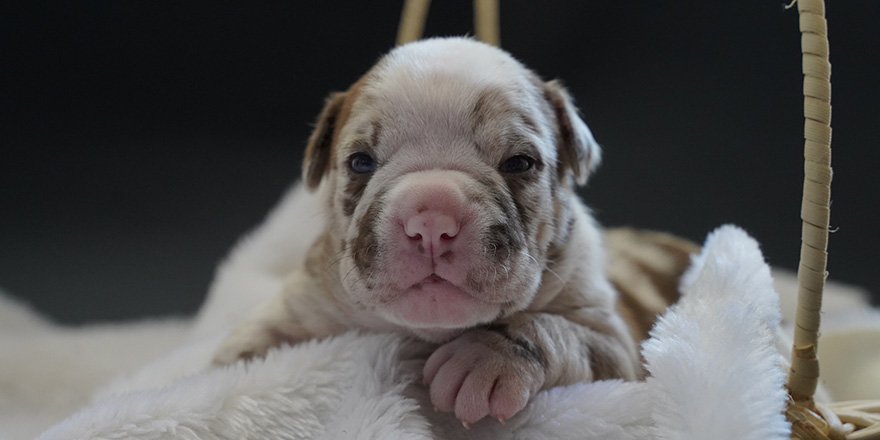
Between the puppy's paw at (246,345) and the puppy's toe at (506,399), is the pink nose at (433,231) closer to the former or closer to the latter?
the puppy's toe at (506,399)

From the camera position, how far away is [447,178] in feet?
4.50

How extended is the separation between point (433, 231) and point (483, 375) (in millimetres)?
279

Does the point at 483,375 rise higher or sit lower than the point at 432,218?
lower

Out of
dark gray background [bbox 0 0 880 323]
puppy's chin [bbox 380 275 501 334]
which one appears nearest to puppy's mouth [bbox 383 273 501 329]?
puppy's chin [bbox 380 275 501 334]

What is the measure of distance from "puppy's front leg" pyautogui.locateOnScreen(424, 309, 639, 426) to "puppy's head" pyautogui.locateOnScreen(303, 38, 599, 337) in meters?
0.07

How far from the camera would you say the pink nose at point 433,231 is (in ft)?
4.19

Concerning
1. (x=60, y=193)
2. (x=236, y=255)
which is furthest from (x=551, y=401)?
(x=60, y=193)

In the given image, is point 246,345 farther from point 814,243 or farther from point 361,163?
point 814,243

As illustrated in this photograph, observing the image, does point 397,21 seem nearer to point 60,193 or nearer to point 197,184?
point 197,184

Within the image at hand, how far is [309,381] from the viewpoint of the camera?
140 cm

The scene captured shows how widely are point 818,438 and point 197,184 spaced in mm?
2959

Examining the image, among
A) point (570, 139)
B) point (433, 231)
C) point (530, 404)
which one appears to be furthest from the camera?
point (570, 139)

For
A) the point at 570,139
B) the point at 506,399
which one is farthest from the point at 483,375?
the point at 570,139

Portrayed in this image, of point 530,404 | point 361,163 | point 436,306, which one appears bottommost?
point 530,404
